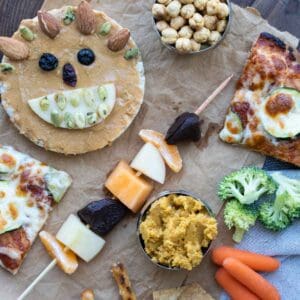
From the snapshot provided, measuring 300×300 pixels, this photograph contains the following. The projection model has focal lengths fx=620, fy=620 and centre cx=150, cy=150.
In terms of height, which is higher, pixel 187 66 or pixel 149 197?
pixel 187 66

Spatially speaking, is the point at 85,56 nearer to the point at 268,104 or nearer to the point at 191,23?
the point at 191,23

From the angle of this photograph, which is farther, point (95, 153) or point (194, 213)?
point (95, 153)

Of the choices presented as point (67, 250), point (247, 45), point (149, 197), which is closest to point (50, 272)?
point (67, 250)

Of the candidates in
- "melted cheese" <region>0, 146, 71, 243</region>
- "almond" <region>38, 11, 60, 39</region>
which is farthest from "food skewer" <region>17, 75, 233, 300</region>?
"almond" <region>38, 11, 60, 39</region>

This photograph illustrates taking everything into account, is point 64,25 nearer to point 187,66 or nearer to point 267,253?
point 187,66

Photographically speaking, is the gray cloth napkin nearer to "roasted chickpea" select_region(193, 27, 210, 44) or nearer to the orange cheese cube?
the orange cheese cube

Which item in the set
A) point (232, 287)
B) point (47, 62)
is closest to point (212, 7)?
point (47, 62)
